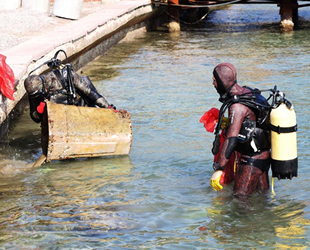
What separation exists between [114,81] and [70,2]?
10.4 feet

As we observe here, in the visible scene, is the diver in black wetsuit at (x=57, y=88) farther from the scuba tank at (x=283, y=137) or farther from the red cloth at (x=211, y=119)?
the scuba tank at (x=283, y=137)

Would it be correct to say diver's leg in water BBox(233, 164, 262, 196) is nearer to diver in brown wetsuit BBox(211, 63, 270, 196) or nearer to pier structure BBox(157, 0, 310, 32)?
diver in brown wetsuit BBox(211, 63, 270, 196)

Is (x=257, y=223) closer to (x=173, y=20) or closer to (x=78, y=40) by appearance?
(x=78, y=40)

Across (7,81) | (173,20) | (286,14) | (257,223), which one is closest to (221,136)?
(257,223)

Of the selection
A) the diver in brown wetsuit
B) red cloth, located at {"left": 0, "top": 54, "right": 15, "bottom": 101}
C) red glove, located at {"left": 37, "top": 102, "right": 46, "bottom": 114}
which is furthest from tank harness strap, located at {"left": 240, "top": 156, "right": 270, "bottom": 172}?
red cloth, located at {"left": 0, "top": 54, "right": 15, "bottom": 101}

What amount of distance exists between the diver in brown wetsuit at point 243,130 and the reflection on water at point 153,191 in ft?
1.03

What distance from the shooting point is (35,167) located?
859cm

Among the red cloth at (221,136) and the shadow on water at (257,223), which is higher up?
the red cloth at (221,136)

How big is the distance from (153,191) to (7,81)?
2.58 metres

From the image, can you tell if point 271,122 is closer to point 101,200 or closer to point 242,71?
point 101,200

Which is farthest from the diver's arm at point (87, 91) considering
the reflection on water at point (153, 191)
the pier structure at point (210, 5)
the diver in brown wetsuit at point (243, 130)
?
the pier structure at point (210, 5)

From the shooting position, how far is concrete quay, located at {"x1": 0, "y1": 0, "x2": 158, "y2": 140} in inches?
402

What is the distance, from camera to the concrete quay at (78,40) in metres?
10.2

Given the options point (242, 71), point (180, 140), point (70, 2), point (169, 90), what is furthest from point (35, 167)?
point (70, 2)
